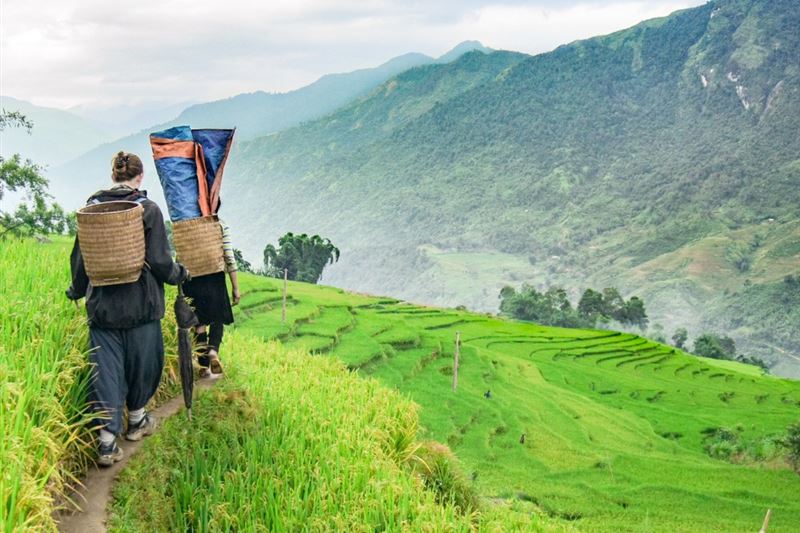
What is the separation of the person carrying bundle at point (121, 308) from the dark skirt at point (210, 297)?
1.10 m

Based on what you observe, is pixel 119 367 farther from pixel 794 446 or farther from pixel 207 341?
pixel 794 446

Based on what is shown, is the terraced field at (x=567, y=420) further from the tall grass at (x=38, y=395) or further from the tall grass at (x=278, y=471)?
the tall grass at (x=38, y=395)

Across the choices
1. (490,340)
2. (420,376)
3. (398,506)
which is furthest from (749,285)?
(398,506)

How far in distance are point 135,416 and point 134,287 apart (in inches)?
45.1

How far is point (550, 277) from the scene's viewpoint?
6432 inches

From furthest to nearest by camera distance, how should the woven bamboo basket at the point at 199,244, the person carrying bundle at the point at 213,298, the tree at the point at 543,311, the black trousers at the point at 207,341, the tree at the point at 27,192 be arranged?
1. the tree at the point at 543,311
2. the tree at the point at 27,192
3. the black trousers at the point at 207,341
4. the person carrying bundle at the point at 213,298
5. the woven bamboo basket at the point at 199,244

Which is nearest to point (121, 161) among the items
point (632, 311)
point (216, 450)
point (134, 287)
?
point (134, 287)

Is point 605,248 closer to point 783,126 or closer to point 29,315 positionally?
point 783,126

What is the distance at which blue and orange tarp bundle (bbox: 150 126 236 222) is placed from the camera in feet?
19.6

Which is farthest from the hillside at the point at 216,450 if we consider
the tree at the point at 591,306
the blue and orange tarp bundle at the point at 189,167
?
the tree at the point at 591,306

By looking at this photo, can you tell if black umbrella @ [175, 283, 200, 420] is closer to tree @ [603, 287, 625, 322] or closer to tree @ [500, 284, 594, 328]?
tree @ [500, 284, 594, 328]

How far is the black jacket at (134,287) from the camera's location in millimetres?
4801

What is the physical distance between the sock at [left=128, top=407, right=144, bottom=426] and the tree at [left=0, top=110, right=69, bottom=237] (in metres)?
27.6

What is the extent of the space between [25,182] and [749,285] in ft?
418
